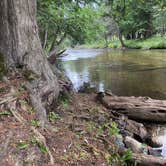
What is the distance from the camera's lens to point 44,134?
447 cm

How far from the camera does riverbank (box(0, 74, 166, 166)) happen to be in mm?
3902

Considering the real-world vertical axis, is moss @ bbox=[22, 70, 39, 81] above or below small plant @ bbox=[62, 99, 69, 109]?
above

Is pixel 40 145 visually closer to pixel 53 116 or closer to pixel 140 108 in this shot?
pixel 53 116

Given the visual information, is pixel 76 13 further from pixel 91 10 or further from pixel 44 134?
pixel 44 134

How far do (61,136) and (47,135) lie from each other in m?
0.29

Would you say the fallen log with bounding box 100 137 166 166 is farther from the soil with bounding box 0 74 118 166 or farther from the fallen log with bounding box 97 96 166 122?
the fallen log with bounding box 97 96 166 122

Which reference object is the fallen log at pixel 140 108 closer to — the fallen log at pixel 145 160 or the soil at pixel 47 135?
the soil at pixel 47 135

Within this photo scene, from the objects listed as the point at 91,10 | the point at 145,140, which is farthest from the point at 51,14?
the point at 145,140

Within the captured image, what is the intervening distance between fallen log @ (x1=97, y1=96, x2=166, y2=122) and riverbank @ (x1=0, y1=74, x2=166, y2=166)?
0.70 meters

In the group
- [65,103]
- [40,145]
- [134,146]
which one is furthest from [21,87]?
[134,146]

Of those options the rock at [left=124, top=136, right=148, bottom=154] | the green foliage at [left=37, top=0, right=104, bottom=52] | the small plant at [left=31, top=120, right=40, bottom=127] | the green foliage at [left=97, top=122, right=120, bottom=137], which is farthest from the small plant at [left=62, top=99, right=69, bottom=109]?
the green foliage at [left=37, top=0, right=104, bottom=52]

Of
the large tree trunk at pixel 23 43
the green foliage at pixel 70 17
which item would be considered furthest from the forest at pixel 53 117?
the green foliage at pixel 70 17

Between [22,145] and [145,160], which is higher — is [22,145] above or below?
above

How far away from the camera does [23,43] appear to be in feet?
18.2
